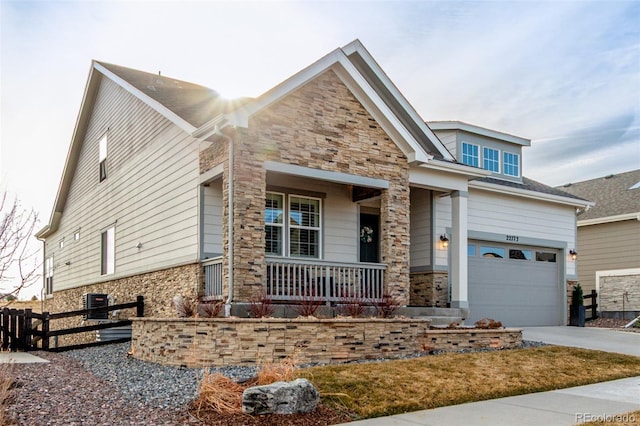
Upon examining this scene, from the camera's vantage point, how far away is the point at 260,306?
1057cm

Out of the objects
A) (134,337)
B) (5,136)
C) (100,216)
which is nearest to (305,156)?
(134,337)

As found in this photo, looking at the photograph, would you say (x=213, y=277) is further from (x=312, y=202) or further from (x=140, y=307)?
(x=140, y=307)

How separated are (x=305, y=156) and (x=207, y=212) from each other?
8.38 feet

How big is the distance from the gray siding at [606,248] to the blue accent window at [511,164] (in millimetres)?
6468

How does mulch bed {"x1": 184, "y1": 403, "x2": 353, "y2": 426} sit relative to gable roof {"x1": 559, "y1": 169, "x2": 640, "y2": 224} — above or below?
below

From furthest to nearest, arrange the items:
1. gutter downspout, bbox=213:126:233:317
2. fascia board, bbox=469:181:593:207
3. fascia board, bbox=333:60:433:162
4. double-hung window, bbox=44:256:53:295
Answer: double-hung window, bbox=44:256:53:295 → fascia board, bbox=469:181:593:207 → fascia board, bbox=333:60:433:162 → gutter downspout, bbox=213:126:233:317

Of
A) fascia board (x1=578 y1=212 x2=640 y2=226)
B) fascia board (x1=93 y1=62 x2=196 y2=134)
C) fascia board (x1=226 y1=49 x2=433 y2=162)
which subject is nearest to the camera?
fascia board (x1=226 y1=49 x2=433 y2=162)

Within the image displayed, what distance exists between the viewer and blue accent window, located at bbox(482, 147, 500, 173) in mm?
18969

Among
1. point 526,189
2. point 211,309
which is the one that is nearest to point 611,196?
point 526,189

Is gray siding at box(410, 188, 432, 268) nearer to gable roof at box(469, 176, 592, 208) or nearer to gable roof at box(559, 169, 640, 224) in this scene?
gable roof at box(469, 176, 592, 208)

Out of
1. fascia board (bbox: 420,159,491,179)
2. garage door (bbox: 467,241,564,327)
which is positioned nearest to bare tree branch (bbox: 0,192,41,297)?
fascia board (bbox: 420,159,491,179)

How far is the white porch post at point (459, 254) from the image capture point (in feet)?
49.5

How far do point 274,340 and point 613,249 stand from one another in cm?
1861

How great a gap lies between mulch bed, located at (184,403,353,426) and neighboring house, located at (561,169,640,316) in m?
17.0
